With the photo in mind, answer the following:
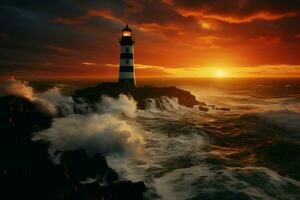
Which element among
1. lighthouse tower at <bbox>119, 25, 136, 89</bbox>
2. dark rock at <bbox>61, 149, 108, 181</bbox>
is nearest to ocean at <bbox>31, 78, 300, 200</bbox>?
dark rock at <bbox>61, 149, 108, 181</bbox>

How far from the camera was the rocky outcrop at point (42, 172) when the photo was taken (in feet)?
27.6

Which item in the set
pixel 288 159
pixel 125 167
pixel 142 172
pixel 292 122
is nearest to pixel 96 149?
pixel 125 167

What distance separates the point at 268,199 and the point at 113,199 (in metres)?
5.85

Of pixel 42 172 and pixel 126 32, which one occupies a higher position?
pixel 126 32

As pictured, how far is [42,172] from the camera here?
9.84 metres

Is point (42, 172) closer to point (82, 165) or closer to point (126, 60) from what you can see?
point (82, 165)

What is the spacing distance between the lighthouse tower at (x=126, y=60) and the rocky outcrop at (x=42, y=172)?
55.5ft

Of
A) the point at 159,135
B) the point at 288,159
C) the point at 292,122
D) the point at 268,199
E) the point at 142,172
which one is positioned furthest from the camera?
the point at 292,122

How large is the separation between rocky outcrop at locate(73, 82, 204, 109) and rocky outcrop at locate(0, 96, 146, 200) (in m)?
11.5

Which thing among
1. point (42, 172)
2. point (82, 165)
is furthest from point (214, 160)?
point (42, 172)

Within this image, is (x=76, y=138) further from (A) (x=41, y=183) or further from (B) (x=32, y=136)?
A: (A) (x=41, y=183)

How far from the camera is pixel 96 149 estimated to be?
15711mm

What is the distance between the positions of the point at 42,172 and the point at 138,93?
80.2ft

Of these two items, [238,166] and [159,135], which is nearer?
[238,166]
